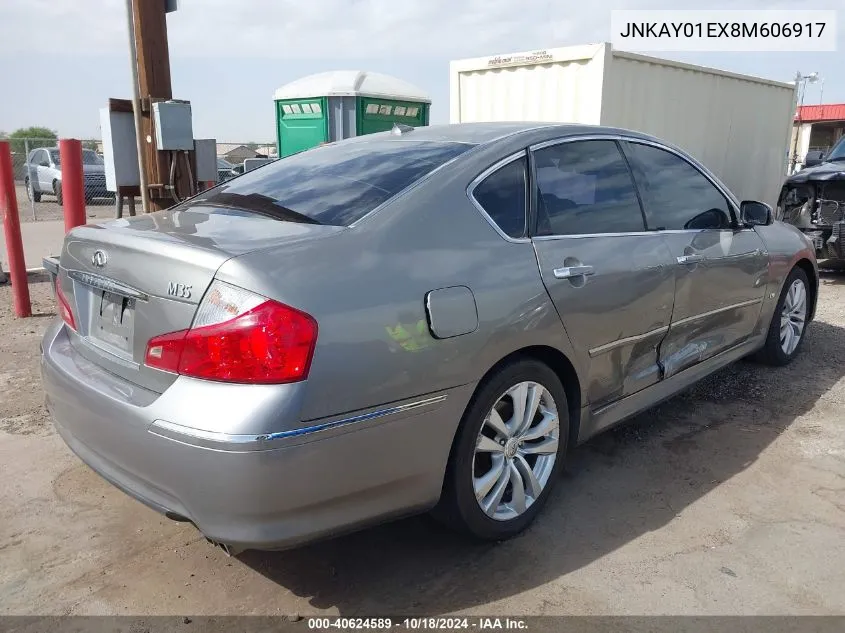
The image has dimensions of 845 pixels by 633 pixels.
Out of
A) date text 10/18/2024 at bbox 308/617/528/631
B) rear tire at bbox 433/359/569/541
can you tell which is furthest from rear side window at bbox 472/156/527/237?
date text 10/18/2024 at bbox 308/617/528/631

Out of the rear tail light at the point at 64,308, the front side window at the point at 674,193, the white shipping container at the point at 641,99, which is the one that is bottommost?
the rear tail light at the point at 64,308

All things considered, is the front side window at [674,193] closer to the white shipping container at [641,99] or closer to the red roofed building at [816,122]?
the white shipping container at [641,99]

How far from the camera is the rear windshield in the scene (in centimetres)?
262

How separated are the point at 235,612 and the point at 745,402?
341 cm

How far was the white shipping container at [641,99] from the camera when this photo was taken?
7.46m

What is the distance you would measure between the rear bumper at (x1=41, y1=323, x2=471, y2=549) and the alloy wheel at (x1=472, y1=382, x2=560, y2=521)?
28 centimetres

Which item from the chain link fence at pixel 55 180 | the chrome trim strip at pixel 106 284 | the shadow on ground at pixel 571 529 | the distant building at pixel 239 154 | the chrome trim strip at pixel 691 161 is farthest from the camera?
the distant building at pixel 239 154

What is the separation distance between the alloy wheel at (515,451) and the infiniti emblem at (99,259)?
1487 millimetres

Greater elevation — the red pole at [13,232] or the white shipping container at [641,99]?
the white shipping container at [641,99]

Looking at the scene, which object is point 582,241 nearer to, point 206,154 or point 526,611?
point 526,611

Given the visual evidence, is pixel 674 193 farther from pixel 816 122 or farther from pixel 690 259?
pixel 816 122

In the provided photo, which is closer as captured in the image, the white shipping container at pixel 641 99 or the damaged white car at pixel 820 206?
the white shipping container at pixel 641 99

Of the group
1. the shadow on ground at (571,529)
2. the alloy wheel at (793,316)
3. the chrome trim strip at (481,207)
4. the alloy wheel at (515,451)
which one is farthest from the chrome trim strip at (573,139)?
the alloy wheel at (793,316)

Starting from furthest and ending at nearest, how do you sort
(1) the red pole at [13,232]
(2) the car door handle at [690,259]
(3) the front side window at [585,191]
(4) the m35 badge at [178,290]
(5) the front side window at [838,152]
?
(5) the front side window at [838,152]
(1) the red pole at [13,232]
(2) the car door handle at [690,259]
(3) the front side window at [585,191]
(4) the m35 badge at [178,290]
